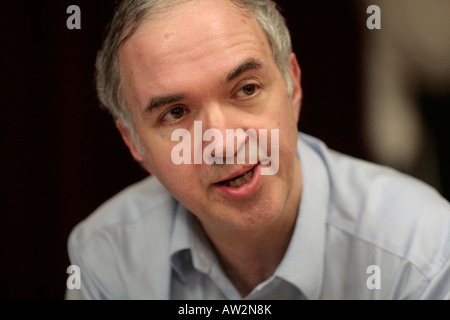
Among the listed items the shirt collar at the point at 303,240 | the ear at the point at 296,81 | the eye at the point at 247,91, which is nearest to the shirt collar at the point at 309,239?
the shirt collar at the point at 303,240

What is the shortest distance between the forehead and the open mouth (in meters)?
0.19

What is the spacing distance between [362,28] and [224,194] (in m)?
0.47

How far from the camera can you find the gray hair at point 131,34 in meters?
0.96

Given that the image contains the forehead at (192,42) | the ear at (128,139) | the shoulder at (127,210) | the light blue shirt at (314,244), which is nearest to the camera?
the forehead at (192,42)

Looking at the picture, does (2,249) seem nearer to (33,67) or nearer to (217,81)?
(33,67)

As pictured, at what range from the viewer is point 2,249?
4.13 feet

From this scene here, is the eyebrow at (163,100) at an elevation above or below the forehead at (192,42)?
below

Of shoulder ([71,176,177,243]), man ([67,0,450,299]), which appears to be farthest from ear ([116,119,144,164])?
shoulder ([71,176,177,243])

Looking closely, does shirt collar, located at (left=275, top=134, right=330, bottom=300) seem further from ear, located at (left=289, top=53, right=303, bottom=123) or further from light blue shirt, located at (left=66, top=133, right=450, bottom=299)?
ear, located at (left=289, top=53, right=303, bottom=123)

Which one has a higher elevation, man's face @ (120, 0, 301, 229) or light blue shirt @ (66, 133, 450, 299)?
man's face @ (120, 0, 301, 229)

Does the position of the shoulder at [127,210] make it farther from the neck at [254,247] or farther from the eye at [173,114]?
the eye at [173,114]

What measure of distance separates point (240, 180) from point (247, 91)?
0.52 ft

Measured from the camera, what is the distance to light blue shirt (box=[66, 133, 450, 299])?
39.6 inches
